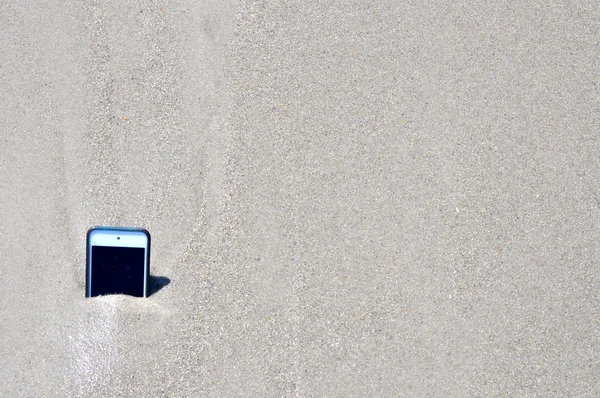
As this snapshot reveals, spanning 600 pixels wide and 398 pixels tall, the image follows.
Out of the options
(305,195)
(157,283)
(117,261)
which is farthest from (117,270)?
(305,195)

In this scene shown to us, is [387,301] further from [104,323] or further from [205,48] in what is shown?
[205,48]

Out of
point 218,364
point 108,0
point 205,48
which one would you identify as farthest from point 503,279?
point 108,0

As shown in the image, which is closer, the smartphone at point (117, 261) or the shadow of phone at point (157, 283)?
the smartphone at point (117, 261)

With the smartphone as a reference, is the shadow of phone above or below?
below

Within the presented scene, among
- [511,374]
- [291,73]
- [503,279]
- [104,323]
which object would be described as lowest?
[511,374]

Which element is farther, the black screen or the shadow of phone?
the shadow of phone

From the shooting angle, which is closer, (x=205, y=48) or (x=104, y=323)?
(x=104, y=323)
